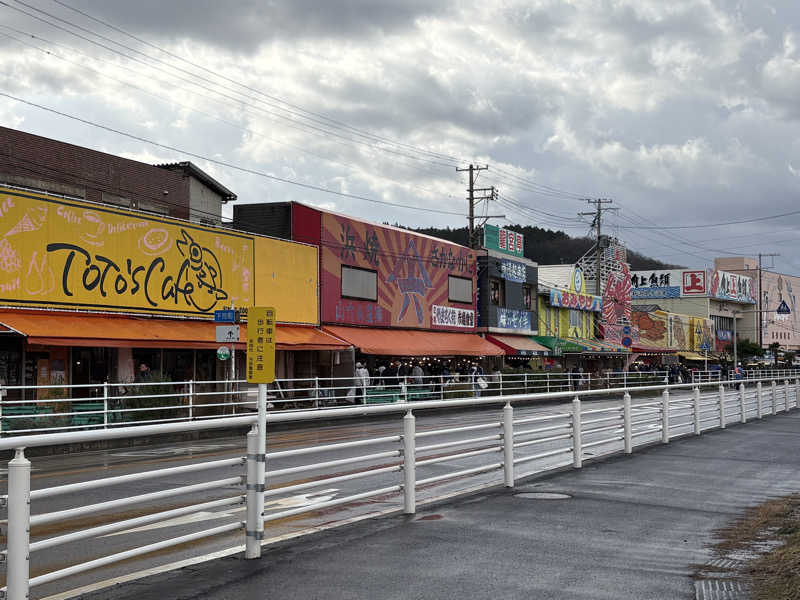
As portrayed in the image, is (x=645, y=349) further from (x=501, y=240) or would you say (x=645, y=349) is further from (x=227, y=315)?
(x=227, y=315)

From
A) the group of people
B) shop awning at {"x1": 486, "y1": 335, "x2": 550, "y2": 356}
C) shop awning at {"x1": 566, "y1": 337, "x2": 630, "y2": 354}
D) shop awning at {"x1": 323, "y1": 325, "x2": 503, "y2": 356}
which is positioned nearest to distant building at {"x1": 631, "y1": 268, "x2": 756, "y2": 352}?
shop awning at {"x1": 566, "y1": 337, "x2": 630, "y2": 354}

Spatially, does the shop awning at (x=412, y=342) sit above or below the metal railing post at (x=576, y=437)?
above

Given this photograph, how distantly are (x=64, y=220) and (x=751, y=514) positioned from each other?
64.5 feet

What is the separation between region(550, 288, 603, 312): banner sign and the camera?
177 ft

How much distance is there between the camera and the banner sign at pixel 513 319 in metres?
47.7

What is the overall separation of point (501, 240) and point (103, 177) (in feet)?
70.8

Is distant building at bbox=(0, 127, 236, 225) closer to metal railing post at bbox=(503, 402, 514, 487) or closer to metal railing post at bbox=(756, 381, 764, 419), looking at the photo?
metal railing post at bbox=(756, 381, 764, 419)

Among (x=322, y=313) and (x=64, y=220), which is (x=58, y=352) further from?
(x=322, y=313)

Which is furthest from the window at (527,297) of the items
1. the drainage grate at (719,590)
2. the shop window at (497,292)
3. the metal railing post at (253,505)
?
the drainage grate at (719,590)

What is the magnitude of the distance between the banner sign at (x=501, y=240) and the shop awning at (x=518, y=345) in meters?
4.84

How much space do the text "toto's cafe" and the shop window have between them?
16.3 metres

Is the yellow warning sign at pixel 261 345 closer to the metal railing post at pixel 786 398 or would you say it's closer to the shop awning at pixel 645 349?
the metal railing post at pixel 786 398

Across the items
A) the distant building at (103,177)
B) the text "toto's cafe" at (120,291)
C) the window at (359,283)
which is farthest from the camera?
the window at (359,283)

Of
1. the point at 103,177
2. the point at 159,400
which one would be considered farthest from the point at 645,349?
the point at 159,400
